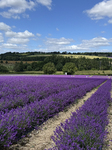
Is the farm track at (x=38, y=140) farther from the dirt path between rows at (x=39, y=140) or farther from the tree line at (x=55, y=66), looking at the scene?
the tree line at (x=55, y=66)

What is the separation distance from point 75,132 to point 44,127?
1.59m

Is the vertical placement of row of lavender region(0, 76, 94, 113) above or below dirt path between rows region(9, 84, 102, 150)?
above

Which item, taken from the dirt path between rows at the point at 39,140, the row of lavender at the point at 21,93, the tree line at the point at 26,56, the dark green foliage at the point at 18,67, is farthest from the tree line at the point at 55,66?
the dirt path between rows at the point at 39,140

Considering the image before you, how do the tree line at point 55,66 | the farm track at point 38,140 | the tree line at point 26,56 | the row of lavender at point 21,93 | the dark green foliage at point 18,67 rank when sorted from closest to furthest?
the farm track at point 38,140
the row of lavender at point 21,93
the tree line at point 55,66
the dark green foliage at point 18,67
the tree line at point 26,56

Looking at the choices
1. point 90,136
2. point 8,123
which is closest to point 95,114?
point 90,136

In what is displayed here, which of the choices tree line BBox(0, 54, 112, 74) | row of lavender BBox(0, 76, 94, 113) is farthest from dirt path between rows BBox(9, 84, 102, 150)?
tree line BBox(0, 54, 112, 74)

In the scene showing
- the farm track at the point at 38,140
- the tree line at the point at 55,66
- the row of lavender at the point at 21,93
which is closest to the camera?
the farm track at the point at 38,140

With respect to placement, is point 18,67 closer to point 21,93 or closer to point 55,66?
point 55,66

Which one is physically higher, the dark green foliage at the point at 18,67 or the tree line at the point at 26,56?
the tree line at the point at 26,56

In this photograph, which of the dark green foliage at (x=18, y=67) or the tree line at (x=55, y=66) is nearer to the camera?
the tree line at (x=55, y=66)

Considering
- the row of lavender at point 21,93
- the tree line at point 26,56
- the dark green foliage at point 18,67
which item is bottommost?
the row of lavender at point 21,93

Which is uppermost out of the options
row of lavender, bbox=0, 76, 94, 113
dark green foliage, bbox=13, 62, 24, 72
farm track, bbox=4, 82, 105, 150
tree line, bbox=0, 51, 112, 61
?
tree line, bbox=0, 51, 112, 61

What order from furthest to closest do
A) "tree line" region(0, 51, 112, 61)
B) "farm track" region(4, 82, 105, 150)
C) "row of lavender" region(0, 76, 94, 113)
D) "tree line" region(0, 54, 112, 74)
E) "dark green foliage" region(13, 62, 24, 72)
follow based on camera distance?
"tree line" region(0, 51, 112, 61) → "dark green foliage" region(13, 62, 24, 72) → "tree line" region(0, 54, 112, 74) → "row of lavender" region(0, 76, 94, 113) → "farm track" region(4, 82, 105, 150)

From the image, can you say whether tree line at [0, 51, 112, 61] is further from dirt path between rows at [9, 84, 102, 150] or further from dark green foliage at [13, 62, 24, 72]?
dirt path between rows at [9, 84, 102, 150]
